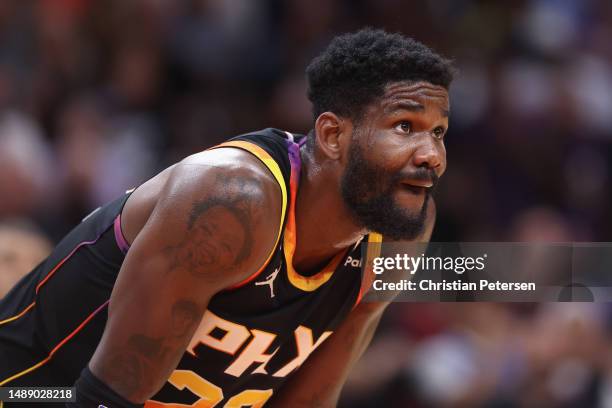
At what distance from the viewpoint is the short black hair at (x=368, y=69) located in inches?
121

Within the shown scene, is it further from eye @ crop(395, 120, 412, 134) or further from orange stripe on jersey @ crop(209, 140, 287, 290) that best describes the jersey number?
eye @ crop(395, 120, 412, 134)

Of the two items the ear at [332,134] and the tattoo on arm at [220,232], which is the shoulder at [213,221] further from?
the ear at [332,134]

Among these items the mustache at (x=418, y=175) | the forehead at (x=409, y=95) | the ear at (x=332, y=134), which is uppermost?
the forehead at (x=409, y=95)

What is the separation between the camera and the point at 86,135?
6.77m

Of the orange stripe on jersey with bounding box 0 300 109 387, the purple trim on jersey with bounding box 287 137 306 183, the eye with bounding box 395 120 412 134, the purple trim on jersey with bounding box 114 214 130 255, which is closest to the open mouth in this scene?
the eye with bounding box 395 120 412 134

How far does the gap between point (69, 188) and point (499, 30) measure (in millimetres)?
3611

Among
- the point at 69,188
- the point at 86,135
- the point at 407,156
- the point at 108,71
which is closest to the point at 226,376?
the point at 407,156

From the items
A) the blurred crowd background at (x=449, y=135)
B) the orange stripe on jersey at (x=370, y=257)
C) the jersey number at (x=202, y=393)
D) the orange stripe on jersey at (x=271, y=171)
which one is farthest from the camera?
the blurred crowd background at (x=449, y=135)

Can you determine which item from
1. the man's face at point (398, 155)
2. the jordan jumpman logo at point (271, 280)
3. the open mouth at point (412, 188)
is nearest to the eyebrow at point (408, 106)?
the man's face at point (398, 155)

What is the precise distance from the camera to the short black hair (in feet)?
10.1

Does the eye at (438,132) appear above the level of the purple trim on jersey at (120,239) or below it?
above

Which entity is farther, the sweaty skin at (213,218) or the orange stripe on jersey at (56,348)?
the orange stripe on jersey at (56,348)

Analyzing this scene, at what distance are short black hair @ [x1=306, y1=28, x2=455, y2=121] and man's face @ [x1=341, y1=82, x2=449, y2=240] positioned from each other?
35 mm

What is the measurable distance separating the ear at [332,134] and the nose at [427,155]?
25cm
